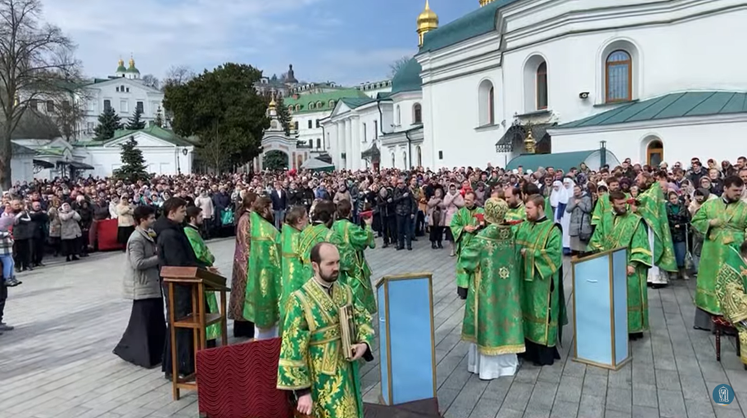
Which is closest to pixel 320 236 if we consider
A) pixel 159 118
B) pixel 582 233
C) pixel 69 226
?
pixel 582 233

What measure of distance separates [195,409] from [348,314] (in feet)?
8.90

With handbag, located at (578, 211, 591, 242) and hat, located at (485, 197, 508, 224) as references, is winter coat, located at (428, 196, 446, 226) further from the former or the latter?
hat, located at (485, 197, 508, 224)

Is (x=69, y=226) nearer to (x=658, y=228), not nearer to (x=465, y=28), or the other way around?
(x=658, y=228)

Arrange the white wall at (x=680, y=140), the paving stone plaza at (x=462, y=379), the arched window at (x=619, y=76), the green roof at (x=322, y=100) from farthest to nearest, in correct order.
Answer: the green roof at (x=322, y=100) → the arched window at (x=619, y=76) → the white wall at (x=680, y=140) → the paving stone plaza at (x=462, y=379)

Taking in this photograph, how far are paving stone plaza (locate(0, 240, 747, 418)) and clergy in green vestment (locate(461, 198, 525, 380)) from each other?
38 centimetres

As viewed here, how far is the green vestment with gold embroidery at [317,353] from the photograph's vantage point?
361 cm

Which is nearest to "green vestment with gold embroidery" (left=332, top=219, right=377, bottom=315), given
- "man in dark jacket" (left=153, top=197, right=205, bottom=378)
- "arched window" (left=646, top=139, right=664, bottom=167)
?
"man in dark jacket" (left=153, top=197, right=205, bottom=378)

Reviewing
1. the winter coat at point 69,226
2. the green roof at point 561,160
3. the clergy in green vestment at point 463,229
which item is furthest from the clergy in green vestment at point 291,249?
the green roof at point 561,160

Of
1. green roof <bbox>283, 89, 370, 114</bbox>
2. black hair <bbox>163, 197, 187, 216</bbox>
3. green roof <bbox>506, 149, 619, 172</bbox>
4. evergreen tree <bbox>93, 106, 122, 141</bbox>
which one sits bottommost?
black hair <bbox>163, 197, 187, 216</bbox>

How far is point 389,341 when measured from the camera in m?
5.18

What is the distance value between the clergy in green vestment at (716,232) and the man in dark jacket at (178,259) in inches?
246

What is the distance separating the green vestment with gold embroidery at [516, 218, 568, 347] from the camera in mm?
6207

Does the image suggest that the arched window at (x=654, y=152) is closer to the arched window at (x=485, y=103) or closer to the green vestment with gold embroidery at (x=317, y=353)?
the arched window at (x=485, y=103)

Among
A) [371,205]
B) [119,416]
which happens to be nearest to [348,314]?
[119,416]
